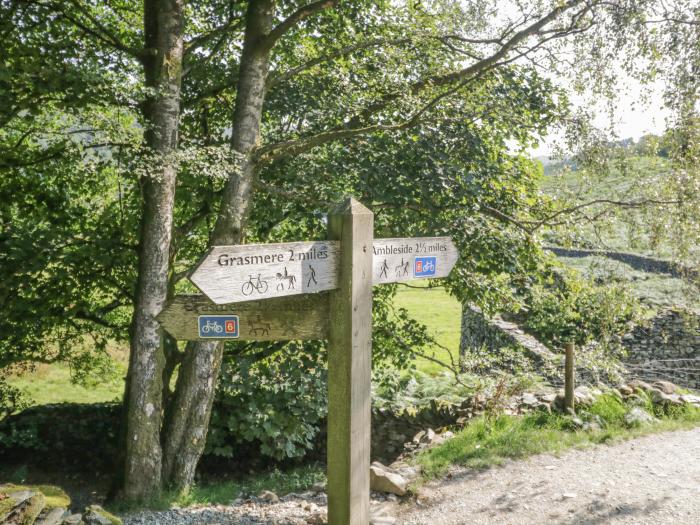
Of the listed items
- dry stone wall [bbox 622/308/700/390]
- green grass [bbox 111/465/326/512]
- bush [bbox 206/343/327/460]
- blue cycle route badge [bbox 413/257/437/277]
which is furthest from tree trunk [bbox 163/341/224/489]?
dry stone wall [bbox 622/308/700/390]

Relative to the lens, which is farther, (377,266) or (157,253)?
(157,253)

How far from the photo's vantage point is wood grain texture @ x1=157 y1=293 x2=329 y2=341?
3.06 m

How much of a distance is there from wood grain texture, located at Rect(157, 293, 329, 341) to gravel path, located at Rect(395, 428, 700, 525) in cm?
237

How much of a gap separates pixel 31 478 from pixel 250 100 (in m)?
6.81

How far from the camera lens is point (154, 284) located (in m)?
5.81

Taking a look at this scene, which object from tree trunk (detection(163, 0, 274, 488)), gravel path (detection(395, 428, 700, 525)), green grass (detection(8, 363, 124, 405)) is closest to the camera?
gravel path (detection(395, 428, 700, 525))

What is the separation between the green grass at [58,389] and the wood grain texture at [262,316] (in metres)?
10.6

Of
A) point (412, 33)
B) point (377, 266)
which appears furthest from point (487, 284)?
point (377, 266)

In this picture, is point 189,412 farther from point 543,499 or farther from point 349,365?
point 543,499

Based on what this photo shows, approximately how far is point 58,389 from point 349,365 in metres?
12.9

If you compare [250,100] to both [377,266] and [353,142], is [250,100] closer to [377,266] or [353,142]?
[353,142]

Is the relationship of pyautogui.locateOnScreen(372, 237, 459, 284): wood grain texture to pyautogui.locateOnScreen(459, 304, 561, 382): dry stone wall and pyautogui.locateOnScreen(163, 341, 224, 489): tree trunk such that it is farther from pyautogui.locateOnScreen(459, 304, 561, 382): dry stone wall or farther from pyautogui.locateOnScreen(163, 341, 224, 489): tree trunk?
pyautogui.locateOnScreen(459, 304, 561, 382): dry stone wall

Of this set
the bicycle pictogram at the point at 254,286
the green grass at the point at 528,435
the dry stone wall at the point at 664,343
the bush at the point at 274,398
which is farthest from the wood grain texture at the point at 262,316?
the dry stone wall at the point at 664,343

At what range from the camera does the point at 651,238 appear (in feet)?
20.2
